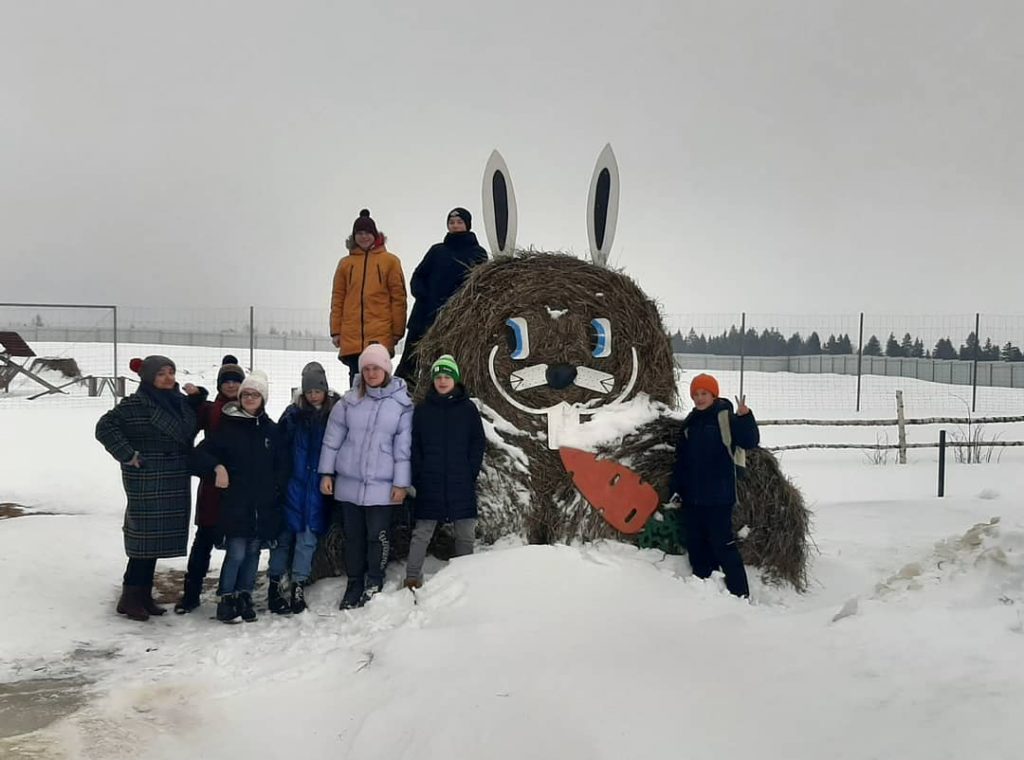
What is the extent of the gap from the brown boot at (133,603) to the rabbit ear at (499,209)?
2966mm

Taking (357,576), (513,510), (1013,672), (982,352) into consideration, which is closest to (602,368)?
(513,510)

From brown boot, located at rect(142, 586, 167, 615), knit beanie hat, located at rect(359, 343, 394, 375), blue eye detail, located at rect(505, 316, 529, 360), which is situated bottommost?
brown boot, located at rect(142, 586, 167, 615)

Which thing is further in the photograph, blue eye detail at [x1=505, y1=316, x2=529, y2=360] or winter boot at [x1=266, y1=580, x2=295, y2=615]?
blue eye detail at [x1=505, y1=316, x2=529, y2=360]

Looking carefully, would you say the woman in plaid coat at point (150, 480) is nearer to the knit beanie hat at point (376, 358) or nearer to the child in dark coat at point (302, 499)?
the child in dark coat at point (302, 499)

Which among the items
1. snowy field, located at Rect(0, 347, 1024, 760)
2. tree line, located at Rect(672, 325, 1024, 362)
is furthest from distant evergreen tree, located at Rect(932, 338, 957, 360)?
snowy field, located at Rect(0, 347, 1024, 760)

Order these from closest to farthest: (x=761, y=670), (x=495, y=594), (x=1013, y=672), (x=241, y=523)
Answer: (x=1013, y=672), (x=761, y=670), (x=495, y=594), (x=241, y=523)

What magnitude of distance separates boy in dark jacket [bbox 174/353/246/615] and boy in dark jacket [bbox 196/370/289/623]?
0.10 metres

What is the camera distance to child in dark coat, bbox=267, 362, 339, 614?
4441 millimetres

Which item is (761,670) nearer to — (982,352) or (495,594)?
(495,594)

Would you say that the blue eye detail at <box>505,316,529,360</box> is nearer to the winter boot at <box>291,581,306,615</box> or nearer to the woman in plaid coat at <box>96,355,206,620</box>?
the winter boot at <box>291,581,306,615</box>

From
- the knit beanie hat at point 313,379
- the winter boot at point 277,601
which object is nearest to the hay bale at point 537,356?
the knit beanie hat at point 313,379

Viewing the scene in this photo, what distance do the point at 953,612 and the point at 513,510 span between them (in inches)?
96.7

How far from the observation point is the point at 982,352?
17.2 m

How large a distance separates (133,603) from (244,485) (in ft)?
3.01
